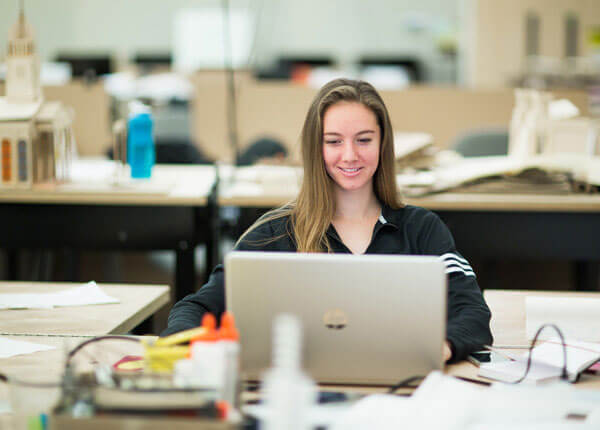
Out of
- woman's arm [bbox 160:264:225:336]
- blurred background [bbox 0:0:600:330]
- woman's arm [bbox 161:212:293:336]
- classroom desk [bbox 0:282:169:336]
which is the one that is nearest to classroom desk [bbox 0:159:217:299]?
blurred background [bbox 0:0:600:330]

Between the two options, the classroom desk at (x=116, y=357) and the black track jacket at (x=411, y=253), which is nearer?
the classroom desk at (x=116, y=357)

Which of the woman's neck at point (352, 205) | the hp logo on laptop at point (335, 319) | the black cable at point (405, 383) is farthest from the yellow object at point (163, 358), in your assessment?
the woman's neck at point (352, 205)

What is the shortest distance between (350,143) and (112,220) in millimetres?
1183

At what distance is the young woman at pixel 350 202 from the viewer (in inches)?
58.7

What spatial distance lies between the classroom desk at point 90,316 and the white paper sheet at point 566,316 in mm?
769

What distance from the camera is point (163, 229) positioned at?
95.4 inches

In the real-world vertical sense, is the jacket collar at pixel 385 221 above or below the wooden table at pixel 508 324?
above

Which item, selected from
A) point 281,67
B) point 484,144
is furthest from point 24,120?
point 281,67

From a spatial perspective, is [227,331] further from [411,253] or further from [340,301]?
[411,253]

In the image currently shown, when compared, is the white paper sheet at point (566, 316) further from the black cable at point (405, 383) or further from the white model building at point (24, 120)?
the white model building at point (24, 120)

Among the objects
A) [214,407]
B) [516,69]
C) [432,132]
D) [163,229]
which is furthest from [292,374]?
[516,69]

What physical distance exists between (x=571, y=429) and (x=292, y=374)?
1.24ft

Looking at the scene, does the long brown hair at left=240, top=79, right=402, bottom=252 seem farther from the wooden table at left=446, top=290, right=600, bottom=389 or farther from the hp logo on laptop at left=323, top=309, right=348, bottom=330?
the hp logo on laptop at left=323, top=309, right=348, bottom=330

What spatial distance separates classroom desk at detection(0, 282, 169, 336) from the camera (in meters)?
1.41
